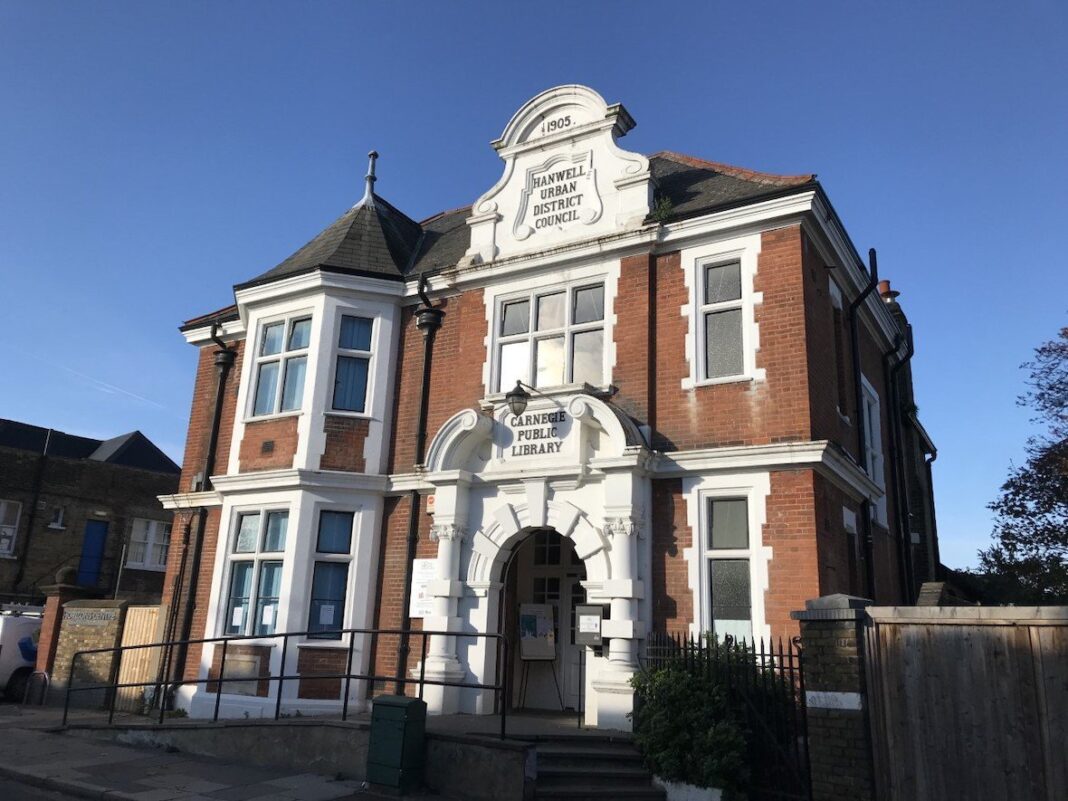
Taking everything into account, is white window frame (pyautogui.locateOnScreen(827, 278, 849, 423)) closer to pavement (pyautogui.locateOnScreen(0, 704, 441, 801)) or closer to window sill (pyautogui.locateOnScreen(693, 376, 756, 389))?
window sill (pyautogui.locateOnScreen(693, 376, 756, 389))

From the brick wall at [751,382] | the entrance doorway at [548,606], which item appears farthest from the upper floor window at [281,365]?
the brick wall at [751,382]

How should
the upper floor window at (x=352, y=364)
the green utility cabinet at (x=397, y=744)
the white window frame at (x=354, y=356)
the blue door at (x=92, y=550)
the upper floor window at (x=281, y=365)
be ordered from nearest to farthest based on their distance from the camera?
the green utility cabinet at (x=397, y=744)
the white window frame at (x=354, y=356)
the upper floor window at (x=352, y=364)
the upper floor window at (x=281, y=365)
the blue door at (x=92, y=550)

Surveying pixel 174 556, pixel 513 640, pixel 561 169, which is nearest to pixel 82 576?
pixel 174 556

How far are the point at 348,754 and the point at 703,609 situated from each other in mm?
4593

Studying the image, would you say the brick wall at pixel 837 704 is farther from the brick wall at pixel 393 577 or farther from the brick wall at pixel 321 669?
the brick wall at pixel 321 669

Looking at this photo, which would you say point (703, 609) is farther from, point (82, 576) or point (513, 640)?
point (82, 576)

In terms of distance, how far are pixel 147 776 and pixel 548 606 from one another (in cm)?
608

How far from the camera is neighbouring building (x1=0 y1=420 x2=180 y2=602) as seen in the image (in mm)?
28328

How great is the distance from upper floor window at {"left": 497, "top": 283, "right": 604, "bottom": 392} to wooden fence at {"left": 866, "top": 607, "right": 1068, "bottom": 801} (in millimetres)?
6039

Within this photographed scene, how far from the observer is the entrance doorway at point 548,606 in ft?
43.2

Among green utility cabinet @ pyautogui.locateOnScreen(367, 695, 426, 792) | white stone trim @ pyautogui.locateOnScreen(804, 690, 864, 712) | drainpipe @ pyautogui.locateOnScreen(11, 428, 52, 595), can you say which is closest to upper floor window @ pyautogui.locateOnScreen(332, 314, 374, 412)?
green utility cabinet @ pyautogui.locateOnScreen(367, 695, 426, 792)

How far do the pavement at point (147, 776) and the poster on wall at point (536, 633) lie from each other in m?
4.23

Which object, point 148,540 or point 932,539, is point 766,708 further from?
point 148,540

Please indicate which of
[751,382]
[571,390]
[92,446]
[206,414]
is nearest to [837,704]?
[751,382]
